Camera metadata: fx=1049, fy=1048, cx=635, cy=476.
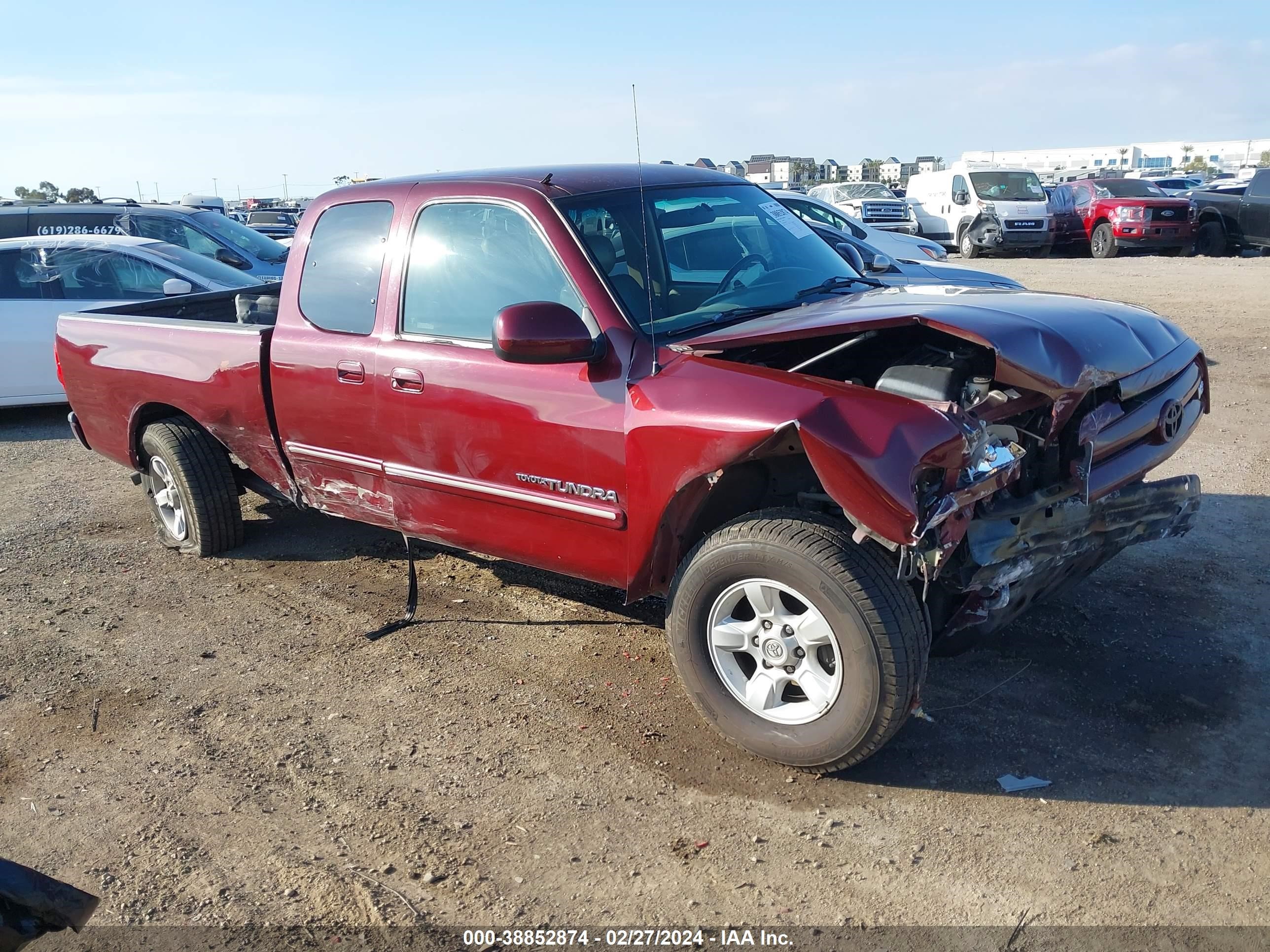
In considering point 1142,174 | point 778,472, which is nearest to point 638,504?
point 778,472

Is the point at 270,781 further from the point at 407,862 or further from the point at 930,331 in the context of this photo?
the point at 930,331

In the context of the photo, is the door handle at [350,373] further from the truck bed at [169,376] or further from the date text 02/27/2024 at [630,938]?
the date text 02/27/2024 at [630,938]

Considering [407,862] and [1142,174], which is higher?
[1142,174]

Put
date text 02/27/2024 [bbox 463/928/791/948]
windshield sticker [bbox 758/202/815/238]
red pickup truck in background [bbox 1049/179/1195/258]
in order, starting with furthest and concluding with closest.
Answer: red pickup truck in background [bbox 1049/179/1195/258] < windshield sticker [bbox 758/202/815/238] < date text 02/27/2024 [bbox 463/928/791/948]

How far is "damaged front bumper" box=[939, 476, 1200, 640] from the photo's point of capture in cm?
335

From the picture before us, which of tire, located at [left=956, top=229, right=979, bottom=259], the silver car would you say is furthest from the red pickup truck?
tire, located at [left=956, top=229, right=979, bottom=259]

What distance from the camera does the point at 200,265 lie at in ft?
32.8

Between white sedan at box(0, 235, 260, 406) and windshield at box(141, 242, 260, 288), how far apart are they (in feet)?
0.08

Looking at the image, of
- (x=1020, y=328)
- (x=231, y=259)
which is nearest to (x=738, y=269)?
(x=1020, y=328)

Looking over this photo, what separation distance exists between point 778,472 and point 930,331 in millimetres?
722

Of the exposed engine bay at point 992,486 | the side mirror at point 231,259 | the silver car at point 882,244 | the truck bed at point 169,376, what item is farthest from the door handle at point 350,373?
the side mirror at point 231,259

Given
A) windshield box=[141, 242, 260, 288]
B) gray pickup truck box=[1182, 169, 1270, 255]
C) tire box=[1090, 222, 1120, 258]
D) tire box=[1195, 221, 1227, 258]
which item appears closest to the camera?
windshield box=[141, 242, 260, 288]

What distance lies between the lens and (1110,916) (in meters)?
2.75

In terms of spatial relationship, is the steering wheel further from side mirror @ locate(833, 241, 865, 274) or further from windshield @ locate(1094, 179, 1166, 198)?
windshield @ locate(1094, 179, 1166, 198)
